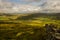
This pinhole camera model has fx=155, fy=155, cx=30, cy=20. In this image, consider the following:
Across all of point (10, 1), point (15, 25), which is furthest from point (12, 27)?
point (10, 1)

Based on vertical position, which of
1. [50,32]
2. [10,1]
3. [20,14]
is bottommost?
[50,32]

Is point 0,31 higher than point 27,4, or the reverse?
point 27,4

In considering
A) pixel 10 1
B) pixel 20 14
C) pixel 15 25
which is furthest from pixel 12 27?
pixel 10 1

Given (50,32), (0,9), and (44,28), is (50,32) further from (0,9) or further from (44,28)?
(0,9)

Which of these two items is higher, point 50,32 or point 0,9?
point 0,9

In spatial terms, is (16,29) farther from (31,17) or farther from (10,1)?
(10,1)

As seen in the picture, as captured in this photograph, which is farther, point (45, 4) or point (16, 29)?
point (45, 4)
